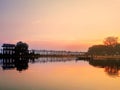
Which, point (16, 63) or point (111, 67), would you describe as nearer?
point (111, 67)

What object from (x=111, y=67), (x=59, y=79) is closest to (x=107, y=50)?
(x=111, y=67)

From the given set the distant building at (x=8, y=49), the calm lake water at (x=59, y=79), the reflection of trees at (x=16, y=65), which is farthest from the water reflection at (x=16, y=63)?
the calm lake water at (x=59, y=79)

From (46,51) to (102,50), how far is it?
34.2 metres

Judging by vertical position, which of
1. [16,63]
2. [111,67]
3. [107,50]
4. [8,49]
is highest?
[107,50]

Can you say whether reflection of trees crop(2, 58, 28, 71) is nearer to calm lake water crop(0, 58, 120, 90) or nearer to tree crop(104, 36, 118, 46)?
calm lake water crop(0, 58, 120, 90)

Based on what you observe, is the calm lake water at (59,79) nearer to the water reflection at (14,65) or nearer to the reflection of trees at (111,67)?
the reflection of trees at (111,67)

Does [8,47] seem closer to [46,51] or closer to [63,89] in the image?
[46,51]

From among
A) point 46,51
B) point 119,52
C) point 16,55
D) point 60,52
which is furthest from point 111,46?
point 16,55

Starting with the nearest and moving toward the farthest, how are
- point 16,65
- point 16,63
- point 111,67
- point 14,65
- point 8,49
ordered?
point 111,67, point 16,65, point 14,65, point 16,63, point 8,49

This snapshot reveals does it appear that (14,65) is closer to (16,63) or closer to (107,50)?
(16,63)

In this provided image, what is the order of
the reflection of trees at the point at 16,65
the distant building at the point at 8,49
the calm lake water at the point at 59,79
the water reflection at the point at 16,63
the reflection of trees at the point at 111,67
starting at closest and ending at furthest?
1. the calm lake water at the point at 59,79
2. the reflection of trees at the point at 111,67
3. the reflection of trees at the point at 16,65
4. the water reflection at the point at 16,63
5. the distant building at the point at 8,49

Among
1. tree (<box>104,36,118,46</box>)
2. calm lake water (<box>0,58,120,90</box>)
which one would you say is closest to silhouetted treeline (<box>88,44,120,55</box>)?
tree (<box>104,36,118,46</box>)

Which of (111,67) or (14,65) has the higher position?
(14,65)

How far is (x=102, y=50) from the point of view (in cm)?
14088
